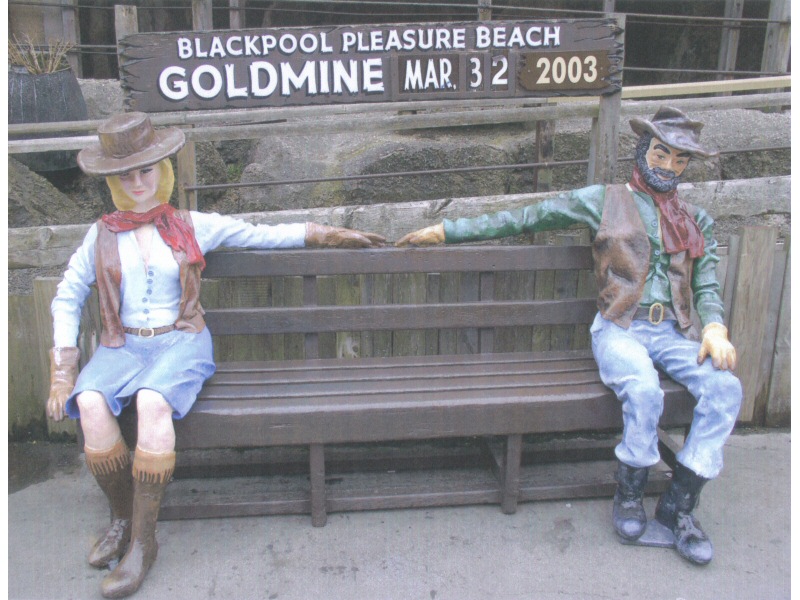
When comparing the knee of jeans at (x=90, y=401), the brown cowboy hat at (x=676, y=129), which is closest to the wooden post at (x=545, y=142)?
the brown cowboy hat at (x=676, y=129)

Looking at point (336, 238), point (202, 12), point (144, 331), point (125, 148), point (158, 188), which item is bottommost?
point (144, 331)

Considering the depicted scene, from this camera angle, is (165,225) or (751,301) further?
(751,301)

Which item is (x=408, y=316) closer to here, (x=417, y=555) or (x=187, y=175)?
(x=417, y=555)

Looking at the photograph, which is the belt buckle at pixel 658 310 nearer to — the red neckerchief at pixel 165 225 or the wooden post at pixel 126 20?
the red neckerchief at pixel 165 225

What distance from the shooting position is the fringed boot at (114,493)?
2768mm

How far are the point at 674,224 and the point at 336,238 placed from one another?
1429 mm

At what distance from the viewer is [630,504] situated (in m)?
3.02

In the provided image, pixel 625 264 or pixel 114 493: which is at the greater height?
pixel 625 264

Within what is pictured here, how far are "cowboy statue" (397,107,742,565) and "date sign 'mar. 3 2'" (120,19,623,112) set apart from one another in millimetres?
532

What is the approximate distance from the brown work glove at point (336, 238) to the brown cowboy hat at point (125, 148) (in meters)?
0.67

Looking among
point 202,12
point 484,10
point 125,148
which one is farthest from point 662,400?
point 484,10

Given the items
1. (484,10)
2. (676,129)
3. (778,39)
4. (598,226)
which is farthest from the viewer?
(778,39)

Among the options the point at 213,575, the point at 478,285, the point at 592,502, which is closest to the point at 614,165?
the point at 478,285

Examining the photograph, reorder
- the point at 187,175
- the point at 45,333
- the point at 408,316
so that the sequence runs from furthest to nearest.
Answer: the point at 187,175 < the point at 45,333 < the point at 408,316
